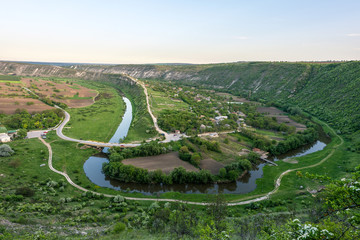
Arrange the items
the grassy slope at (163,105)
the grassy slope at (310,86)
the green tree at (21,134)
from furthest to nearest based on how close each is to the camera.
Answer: the grassy slope at (163,105) < the grassy slope at (310,86) < the green tree at (21,134)

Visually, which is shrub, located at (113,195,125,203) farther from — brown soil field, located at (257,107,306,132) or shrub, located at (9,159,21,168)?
brown soil field, located at (257,107,306,132)

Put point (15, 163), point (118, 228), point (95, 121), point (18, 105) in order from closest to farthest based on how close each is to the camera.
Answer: point (118, 228) → point (15, 163) → point (95, 121) → point (18, 105)

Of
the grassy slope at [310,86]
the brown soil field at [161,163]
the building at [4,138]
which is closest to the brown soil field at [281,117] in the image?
the grassy slope at [310,86]

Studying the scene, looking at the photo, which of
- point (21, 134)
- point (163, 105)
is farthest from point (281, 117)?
point (21, 134)

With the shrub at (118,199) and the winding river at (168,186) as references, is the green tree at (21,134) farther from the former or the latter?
the shrub at (118,199)

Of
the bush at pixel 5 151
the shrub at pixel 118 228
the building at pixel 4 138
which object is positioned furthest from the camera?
the building at pixel 4 138

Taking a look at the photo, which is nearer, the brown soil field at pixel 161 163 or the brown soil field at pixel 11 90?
the brown soil field at pixel 161 163

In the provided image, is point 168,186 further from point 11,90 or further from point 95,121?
point 11,90
